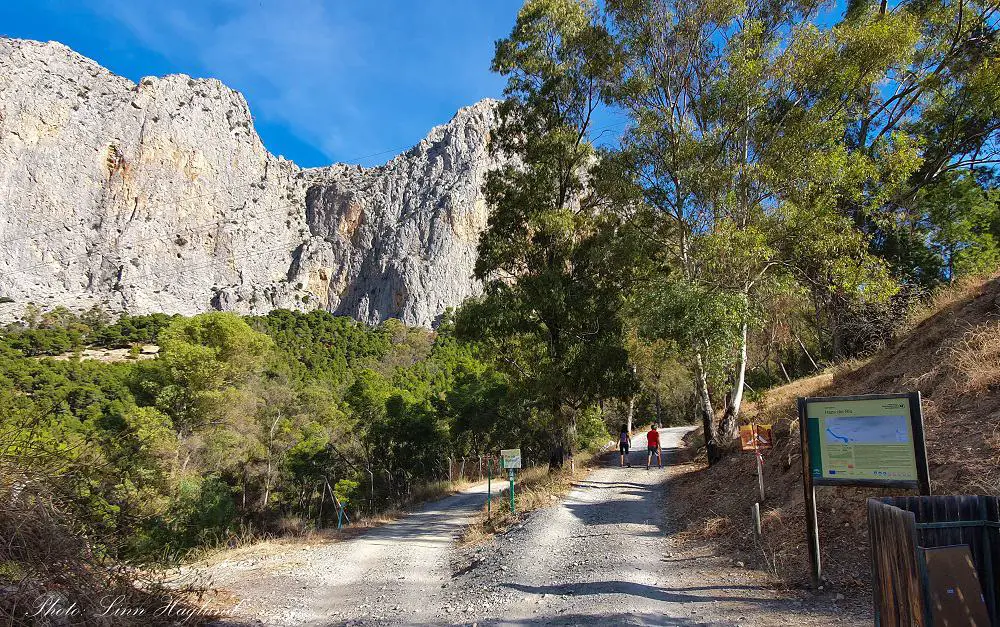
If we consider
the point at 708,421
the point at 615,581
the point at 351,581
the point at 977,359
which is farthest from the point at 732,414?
the point at 351,581

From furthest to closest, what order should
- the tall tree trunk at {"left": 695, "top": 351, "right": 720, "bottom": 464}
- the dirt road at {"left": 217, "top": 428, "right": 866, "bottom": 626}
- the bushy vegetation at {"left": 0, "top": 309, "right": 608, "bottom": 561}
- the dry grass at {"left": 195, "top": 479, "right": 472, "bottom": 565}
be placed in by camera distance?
the bushy vegetation at {"left": 0, "top": 309, "right": 608, "bottom": 561} → the tall tree trunk at {"left": 695, "top": 351, "right": 720, "bottom": 464} → the dry grass at {"left": 195, "top": 479, "right": 472, "bottom": 565} → the dirt road at {"left": 217, "top": 428, "right": 866, "bottom": 626}

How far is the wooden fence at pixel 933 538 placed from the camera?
2775mm

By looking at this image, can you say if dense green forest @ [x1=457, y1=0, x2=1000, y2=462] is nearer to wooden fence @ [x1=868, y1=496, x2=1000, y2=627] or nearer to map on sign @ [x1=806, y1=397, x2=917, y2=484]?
map on sign @ [x1=806, y1=397, x2=917, y2=484]

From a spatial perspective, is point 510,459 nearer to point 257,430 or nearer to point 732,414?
point 732,414

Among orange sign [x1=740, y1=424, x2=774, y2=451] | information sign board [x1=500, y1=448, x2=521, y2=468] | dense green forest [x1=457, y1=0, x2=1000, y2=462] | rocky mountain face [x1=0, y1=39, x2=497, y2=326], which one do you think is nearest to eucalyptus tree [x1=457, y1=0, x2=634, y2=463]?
dense green forest [x1=457, y1=0, x2=1000, y2=462]

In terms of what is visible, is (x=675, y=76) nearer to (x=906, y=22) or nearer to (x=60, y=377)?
(x=906, y=22)

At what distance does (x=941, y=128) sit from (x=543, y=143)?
12366 millimetres

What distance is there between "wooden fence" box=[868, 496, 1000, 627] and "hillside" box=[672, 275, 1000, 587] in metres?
2.38

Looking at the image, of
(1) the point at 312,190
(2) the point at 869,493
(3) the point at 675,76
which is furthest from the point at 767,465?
(1) the point at 312,190

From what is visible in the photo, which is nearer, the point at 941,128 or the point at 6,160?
the point at 941,128

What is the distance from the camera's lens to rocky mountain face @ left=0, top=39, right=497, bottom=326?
242 feet

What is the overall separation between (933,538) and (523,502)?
400 inches

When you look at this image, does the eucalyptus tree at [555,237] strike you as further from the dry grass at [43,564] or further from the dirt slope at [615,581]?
the dry grass at [43,564]

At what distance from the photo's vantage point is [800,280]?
14336 millimetres
